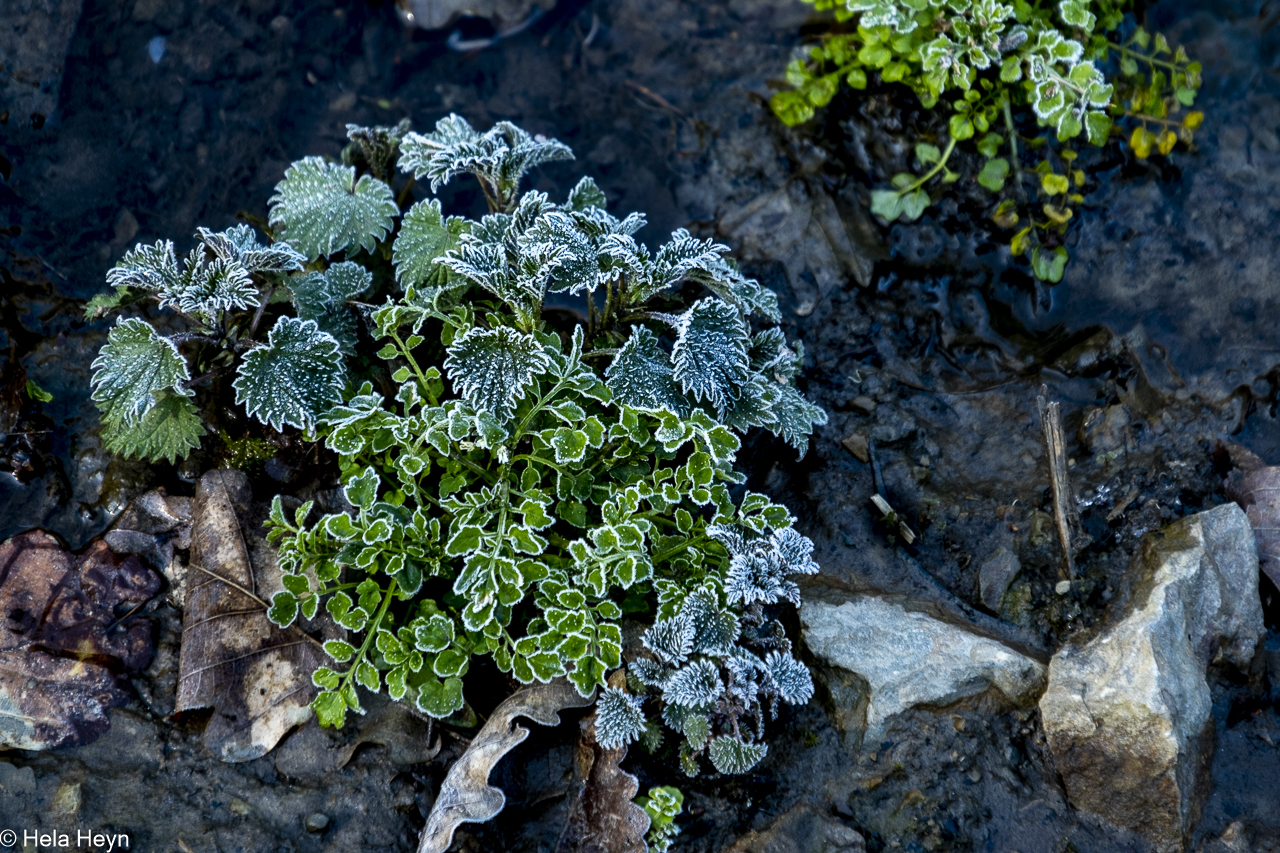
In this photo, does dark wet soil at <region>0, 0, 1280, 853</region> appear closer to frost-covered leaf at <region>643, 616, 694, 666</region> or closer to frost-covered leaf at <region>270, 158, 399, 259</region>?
frost-covered leaf at <region>643, 616, 694, 666</region>

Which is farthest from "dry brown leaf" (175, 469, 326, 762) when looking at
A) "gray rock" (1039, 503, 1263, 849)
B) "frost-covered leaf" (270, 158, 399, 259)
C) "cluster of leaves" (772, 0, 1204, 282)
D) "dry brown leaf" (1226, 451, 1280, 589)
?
"dry brown leaf" (1226, 451, 1280, 589)

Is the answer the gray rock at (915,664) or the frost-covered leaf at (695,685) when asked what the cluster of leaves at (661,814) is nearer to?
the frost-covered leaf at (695,685)

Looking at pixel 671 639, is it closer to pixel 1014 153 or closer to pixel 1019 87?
pixel 1014 153

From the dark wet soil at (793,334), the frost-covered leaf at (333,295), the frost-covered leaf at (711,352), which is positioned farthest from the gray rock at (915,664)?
the frost-covered leaf at (333,295)

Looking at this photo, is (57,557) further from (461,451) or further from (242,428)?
(461,451)

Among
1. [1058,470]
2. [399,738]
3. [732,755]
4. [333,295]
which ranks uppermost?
[333,295]

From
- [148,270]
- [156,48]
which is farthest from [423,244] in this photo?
[156,48]
